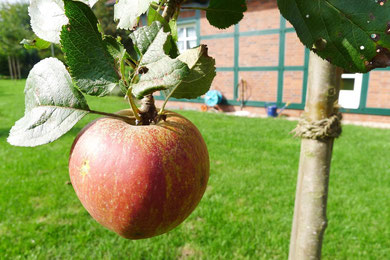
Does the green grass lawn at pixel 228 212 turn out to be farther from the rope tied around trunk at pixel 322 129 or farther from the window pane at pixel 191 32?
the window pane at pixel 191 32

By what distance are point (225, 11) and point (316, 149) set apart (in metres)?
0.88

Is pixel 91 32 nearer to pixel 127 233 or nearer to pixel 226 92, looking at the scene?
pixel 127 233

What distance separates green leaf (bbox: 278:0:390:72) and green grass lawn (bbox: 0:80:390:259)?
256cm

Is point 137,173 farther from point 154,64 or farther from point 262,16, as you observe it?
point 262,16

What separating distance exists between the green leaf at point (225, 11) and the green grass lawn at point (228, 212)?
2487mm

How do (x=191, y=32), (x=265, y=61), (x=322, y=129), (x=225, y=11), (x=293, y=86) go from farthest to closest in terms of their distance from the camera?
(x=191, y=32) → (x=265, y=61) → (x=293, y=86) → (x=322, y=129) → (x=225, y=11)

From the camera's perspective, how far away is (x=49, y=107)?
1.97 ft

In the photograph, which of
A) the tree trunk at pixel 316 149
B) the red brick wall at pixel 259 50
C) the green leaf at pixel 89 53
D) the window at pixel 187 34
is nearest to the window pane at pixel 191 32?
the window at pixel 187 34

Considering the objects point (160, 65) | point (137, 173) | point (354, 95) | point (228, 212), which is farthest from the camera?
point (354, 95)

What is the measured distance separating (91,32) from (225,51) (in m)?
9.79

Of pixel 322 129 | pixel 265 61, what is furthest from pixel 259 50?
pixel 322 129

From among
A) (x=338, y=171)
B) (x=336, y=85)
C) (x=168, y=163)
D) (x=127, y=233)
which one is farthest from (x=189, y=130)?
(x=338, y=171)

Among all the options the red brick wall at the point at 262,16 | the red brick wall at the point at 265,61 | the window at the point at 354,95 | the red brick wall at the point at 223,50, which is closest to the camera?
the red brick wall at the point at 265,61

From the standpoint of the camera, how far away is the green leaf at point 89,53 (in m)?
0.46
